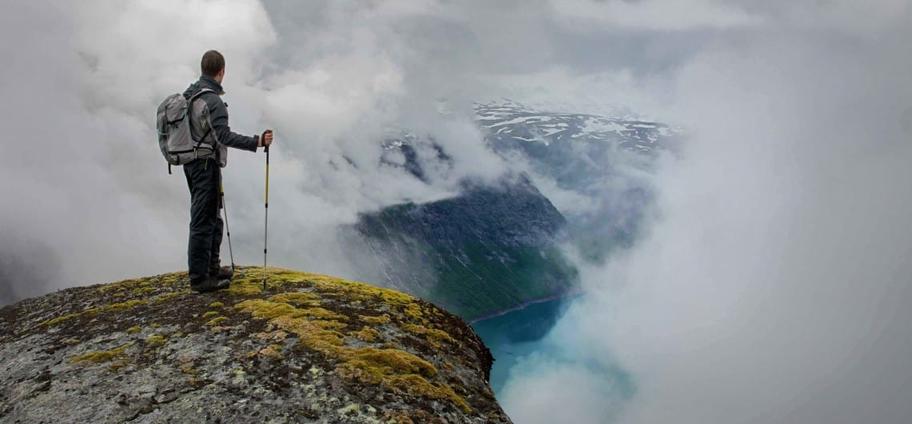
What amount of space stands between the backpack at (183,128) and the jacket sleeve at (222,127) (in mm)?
122

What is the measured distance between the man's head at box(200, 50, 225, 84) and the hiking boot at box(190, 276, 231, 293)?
4.60 meters

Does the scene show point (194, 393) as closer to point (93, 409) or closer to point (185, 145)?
point (93, 409)

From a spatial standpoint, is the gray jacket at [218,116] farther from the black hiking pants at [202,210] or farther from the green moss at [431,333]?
the green moss at [431,333]

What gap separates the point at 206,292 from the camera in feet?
42.2

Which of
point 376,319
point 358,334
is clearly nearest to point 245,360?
point 358,334

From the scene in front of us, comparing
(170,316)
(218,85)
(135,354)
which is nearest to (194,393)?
(135,354)

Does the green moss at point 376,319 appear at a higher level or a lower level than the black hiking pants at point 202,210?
lower

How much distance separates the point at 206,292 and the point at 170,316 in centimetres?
170


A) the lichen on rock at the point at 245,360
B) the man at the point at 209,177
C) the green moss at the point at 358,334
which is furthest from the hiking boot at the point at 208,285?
the green moss at the point at 358,334

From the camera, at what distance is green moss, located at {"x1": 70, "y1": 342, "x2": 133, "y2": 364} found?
9.23 meters

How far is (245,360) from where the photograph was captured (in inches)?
352

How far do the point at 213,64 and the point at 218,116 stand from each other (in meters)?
1.17

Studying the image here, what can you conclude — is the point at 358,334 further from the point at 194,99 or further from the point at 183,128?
the point at 194,99

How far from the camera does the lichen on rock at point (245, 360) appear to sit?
25.5ft
